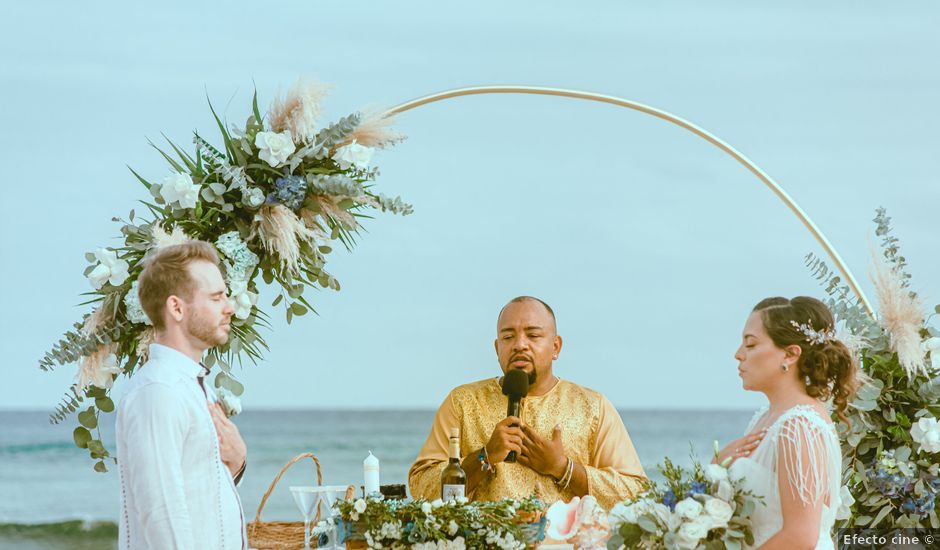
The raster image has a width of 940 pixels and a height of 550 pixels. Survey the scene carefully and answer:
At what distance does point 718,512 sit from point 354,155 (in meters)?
2.40

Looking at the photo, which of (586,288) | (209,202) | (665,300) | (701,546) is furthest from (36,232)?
(701,546)

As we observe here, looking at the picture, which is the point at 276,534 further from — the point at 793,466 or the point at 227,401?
the point at 793,466

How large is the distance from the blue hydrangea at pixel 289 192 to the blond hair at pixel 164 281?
1134 mm

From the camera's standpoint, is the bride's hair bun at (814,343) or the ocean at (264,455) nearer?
the bride's hair bun at (814,343)

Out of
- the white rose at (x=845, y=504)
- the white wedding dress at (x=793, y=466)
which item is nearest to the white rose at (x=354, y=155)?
the white wedding dress at (x=793, y=466)

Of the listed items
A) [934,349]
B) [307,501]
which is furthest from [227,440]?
[934,349]

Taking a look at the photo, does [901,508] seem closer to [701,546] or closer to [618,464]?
[618,464]

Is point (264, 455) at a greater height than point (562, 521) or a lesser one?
lesser

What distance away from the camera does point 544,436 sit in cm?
671

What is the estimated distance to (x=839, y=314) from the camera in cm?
617

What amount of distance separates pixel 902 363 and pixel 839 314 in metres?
0.40

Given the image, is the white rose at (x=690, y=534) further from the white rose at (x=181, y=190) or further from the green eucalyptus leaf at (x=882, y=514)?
the white rose at (x=181, y=190)

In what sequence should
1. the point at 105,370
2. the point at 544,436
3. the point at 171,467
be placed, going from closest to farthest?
the point at 171,467
the point at 105,370
the point at 544,436

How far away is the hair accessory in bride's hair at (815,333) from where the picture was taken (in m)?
4.76
